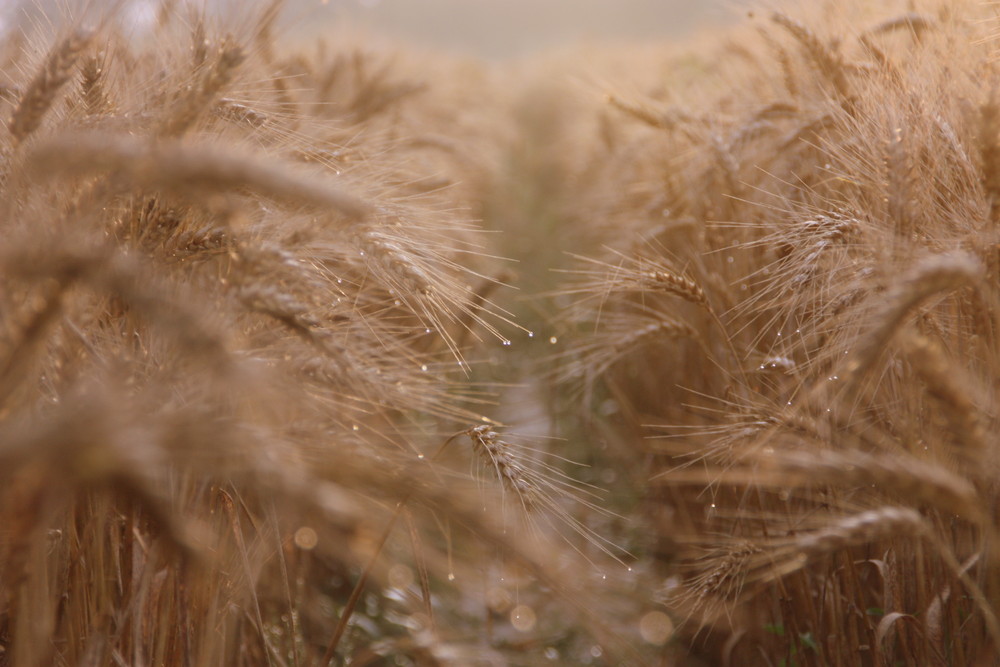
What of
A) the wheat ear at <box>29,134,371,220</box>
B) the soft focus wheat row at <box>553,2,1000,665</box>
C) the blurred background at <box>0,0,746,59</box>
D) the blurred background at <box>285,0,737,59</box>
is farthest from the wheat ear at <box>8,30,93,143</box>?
the blurred background at <box>285,0,737,59</box>

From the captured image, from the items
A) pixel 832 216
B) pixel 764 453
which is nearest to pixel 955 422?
pixel 764 453

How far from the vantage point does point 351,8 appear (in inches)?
295

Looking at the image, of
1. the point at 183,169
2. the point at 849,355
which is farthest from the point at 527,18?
the point at 183,169

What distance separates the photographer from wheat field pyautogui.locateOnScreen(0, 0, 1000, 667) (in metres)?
0.88

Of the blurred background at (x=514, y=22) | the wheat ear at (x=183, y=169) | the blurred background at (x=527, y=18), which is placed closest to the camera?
the wheat ear at (x=183, y=169)

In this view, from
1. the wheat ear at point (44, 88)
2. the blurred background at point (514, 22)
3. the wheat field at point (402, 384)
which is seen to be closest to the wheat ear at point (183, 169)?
the wheat field at point (402, 384)

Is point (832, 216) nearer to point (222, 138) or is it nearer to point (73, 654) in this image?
point (222, 138)

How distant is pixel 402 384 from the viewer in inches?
51.3

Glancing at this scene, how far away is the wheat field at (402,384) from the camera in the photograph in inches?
34.5

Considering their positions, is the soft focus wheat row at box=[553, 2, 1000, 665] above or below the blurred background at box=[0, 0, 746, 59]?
below

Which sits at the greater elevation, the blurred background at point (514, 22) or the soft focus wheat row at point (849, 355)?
the blurred background at point (514, 22)

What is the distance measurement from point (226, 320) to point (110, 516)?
1.99 ft

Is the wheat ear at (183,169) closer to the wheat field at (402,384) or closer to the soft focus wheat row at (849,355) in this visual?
the wheat field at (402,384)

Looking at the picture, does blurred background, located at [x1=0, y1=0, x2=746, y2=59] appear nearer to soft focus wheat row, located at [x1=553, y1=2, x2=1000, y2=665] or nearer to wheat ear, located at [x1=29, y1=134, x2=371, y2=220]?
soft focus wheat row, located at [x1=553, y1=2, x2=1000, y2=665]
